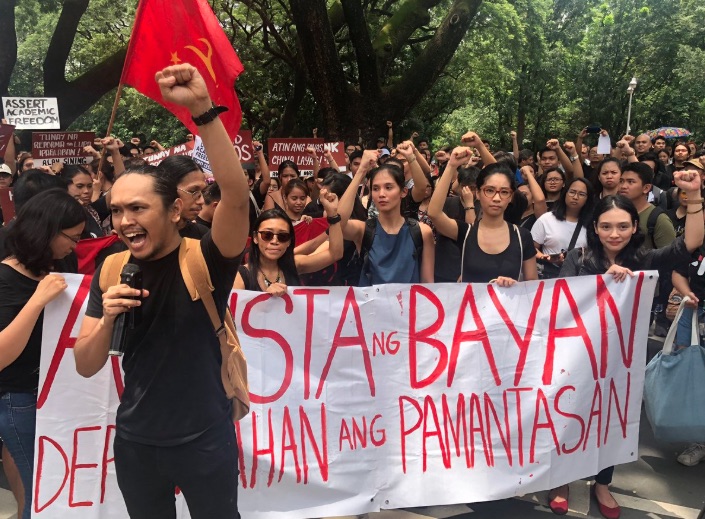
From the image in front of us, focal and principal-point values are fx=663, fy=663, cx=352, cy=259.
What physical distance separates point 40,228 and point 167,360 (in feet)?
2.77

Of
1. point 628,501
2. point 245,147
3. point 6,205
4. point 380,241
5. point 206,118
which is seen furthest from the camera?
point 245,147

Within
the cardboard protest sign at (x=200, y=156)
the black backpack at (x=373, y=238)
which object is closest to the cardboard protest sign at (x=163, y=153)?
the cardboard protest sign at (x=200, y=156)

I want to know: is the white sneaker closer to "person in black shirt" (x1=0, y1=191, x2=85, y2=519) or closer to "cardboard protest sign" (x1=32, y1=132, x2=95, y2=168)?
"person in black shirt" (x1=0, y1=191, x2=85, y2=519)

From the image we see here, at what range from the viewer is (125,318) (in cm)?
179

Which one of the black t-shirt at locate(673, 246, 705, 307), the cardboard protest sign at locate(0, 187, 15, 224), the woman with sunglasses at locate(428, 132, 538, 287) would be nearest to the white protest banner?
the cardboard protest sign at locate(0, 187, 15, 224)

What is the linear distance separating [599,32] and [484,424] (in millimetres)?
31660

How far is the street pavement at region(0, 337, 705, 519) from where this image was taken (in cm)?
326

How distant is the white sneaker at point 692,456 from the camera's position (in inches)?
148

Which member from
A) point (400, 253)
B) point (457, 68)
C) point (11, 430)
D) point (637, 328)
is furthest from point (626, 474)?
point (457, 68)

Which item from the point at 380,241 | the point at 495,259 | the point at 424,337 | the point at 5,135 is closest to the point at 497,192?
the point at 495,259

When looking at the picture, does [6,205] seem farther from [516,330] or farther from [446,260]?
[516,330]

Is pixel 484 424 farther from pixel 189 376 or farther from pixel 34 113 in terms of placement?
pixel 34 113

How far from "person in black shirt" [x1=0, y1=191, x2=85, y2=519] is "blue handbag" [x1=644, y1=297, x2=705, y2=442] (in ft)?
9.09

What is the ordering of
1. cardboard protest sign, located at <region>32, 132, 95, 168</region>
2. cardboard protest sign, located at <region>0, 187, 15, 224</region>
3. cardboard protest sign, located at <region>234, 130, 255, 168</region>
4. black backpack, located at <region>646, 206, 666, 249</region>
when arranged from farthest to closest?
cardboard protest sign, located at <region>32, 132, 95, 168</region> → cardboard protest sign, located at <region>234, 130, 255, 168</region> → cardboard protest sign, located at <region>0, 187, 15, 224</region> → black backpack, located at <region>646, 206, 666, 249</region>
